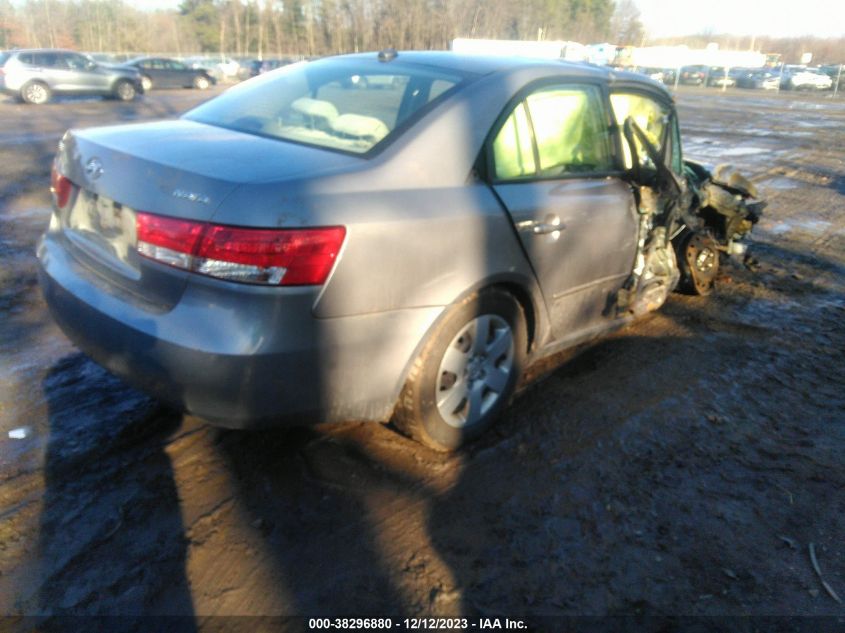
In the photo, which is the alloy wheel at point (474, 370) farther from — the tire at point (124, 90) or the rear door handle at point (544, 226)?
the tire at point (124, 90)

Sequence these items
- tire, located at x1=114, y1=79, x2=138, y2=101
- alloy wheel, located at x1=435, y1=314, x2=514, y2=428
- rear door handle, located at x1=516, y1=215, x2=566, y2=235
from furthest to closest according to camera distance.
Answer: tire, located at x1=114, y1=79, x2=138, y2=101 → rear door handle, located at x1=516, y1=215, x2=566, y2=235 → alloy wheel, located at x1=435, y1=314, x2=514, y2=428

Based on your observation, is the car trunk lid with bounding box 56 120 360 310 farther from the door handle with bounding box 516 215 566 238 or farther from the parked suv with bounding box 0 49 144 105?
the parked suv with bounding box 0 49 144 105

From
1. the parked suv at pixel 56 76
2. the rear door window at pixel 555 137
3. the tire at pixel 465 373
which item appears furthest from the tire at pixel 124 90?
the tire at pixel 465 373

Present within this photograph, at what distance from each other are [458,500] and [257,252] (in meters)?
1.29

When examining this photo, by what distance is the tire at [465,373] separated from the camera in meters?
2.91

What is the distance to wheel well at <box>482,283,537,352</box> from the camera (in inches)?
126

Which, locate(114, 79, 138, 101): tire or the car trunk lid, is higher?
the car trunk lid

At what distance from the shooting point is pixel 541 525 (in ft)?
9.04

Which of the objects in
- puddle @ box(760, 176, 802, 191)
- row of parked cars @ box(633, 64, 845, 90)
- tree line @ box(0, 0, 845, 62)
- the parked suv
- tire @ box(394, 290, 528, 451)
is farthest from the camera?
tree line @ box(0, 0, 845, 62)

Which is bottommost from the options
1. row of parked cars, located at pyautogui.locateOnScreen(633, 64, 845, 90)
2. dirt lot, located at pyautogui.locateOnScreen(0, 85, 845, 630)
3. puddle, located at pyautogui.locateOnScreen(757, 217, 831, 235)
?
row of parked cars, located at pyautogui.locateOnScreen(633, 64, 845, 90)

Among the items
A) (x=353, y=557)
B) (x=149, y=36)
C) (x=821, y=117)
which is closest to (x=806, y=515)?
(x=353, y=557)

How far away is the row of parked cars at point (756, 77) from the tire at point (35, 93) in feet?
111

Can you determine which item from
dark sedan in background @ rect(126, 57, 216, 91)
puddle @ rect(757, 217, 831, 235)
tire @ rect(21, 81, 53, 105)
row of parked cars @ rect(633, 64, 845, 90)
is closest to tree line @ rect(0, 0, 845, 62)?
row of parked cars @ rect(633, 64, 845, 90)

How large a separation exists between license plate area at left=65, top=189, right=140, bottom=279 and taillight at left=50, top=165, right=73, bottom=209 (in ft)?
0.30
